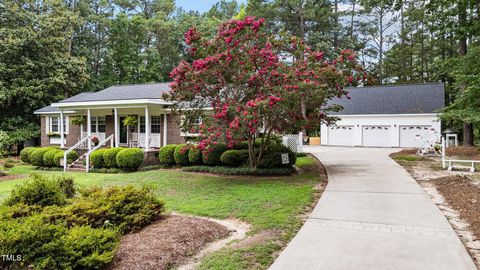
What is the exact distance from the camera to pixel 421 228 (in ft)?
18.8

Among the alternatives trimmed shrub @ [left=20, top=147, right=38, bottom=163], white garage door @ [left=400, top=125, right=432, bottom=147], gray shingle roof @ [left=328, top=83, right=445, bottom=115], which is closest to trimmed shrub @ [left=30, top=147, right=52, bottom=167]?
trimmed shrub @ [left=20, top=147, right=38, bottom=163]

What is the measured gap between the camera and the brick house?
1820 centimetres

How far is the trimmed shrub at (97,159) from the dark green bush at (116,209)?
10.2m

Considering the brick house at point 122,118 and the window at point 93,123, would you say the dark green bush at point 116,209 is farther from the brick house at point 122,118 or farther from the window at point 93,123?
the window at point 93,123

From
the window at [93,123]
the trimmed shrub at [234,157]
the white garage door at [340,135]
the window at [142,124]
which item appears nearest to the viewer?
the trimmed shrub at [234,157]

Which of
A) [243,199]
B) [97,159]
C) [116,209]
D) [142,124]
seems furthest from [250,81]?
[142,124]

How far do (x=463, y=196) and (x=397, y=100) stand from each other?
2088cm

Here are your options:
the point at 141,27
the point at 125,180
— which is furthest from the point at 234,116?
→ the point at 141,27

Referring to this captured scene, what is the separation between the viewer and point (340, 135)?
2770 centimetres

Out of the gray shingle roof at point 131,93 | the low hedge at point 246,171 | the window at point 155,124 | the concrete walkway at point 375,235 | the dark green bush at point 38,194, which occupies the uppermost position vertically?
the gray shingle roof at point 131,93

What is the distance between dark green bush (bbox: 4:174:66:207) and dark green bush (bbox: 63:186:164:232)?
0.50 metres

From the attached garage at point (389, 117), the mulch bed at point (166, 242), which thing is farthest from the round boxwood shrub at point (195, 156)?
the attached garage at point (389, 117)

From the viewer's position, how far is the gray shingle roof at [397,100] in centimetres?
2552

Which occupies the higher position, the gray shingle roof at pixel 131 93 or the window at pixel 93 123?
the gray shingle roof at pixel 131 93
